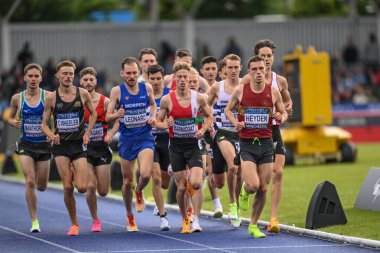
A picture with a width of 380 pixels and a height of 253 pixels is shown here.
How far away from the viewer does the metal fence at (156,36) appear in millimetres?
46250

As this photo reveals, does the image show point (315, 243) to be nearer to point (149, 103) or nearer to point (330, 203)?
point (330, 203)

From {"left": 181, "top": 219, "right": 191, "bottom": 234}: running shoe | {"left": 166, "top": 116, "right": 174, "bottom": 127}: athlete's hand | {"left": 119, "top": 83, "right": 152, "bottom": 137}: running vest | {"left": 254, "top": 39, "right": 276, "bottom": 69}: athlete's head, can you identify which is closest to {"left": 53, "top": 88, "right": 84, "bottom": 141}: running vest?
{"left": 119, "top": 83, "right": 152, "bottom": 137}: running vest

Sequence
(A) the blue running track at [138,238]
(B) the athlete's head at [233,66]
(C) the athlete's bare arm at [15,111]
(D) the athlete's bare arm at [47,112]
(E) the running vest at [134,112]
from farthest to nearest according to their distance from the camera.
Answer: (B) the athlete's head at [233,66]
(C) the athlete's bare arm at [15,111]
(E) the running vest at [134,112]
(D) the athlete's bare arm at [47,112]
(A) the blue running track at [138,238]

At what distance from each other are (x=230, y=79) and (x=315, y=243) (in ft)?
12.0

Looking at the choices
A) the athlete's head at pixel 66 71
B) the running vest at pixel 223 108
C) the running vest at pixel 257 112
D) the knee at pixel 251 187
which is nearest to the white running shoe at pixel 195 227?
the knee at pixel 251 187

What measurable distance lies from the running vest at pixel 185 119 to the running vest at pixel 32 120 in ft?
6.28

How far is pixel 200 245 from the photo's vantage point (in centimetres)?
1517

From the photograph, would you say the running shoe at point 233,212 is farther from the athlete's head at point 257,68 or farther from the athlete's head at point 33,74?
the athlete's head at point 33,74

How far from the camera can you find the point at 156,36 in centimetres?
4722

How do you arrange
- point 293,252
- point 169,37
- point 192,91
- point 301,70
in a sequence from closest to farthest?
point 293,252 < point 192,91 < point 301,70 < point 169,37

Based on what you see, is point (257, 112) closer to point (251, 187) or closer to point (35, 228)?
point (251, 187)

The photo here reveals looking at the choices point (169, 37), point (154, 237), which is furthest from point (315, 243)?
point (169, 37)

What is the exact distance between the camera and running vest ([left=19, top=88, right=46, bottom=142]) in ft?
55.9

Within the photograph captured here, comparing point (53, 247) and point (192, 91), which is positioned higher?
point (192, 91)
